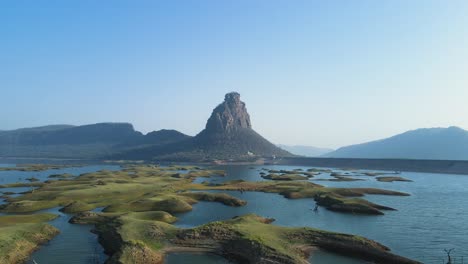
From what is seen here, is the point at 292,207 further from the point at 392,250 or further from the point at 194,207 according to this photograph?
the point at 392,250

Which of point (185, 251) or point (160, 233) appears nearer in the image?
point (185, 251)

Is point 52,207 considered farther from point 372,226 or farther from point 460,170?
point 460,170

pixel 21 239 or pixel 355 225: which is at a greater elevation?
pixel 355 225

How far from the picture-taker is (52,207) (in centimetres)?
6744

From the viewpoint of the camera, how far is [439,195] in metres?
96.5

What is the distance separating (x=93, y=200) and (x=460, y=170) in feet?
597

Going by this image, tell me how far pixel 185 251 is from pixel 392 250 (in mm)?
22251

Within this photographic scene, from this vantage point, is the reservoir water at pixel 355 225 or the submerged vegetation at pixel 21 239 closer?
the submerged vegetation at pixel 21 239

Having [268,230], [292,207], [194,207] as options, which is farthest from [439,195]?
[268,230]

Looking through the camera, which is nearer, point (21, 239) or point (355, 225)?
point (21, 239)

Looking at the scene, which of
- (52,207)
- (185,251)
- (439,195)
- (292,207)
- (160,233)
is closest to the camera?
(185,251)

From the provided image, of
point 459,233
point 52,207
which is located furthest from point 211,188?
point 459,233

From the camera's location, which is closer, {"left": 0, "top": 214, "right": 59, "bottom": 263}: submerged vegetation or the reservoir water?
{"left": 0, "top": 214, "right": 59, "bottom": 263}: submerged vegetation

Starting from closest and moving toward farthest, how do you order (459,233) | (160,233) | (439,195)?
1. (160,233)
2. (459,233)
3. (439,195)
